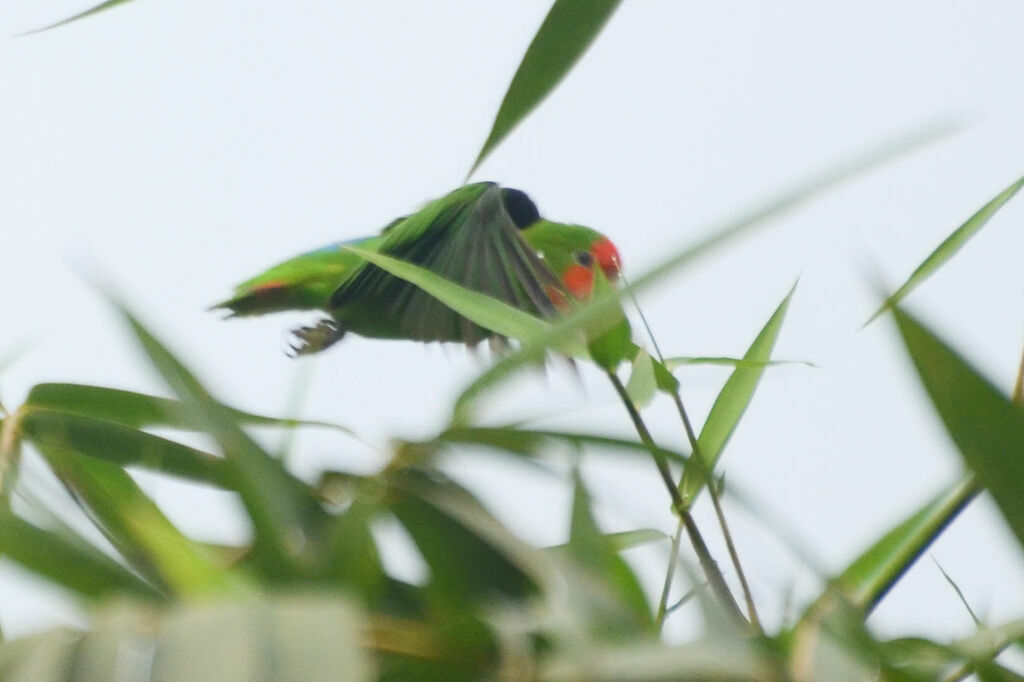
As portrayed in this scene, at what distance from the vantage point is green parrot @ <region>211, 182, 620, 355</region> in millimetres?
811

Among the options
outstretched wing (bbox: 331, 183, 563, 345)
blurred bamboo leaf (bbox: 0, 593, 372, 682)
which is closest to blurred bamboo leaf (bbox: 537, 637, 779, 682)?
blurred bamboo leaf (bbox: 0, 593, 372, 682)

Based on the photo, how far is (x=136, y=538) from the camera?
1.12ft

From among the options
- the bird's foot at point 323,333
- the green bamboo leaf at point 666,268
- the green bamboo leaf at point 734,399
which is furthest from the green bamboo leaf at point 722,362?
the bird's foot at point 323,333

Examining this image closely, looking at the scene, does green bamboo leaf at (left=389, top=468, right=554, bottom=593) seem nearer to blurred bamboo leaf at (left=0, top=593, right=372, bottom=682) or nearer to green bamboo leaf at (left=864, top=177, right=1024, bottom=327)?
blurred bamboo leaf at (left=0, top=593, right=372, bottom=682)

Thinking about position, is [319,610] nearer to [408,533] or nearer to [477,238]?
[408,533]

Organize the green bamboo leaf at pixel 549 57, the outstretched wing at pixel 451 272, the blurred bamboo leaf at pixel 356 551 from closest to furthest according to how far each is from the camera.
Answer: the blurred bamboo leaf at pixel 356 551 → the green bamboo leaf at pixel 549 57 → the outstretched wing at pixel 451 272

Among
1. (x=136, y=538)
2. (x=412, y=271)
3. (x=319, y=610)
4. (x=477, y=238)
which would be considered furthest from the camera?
(x=477, y=238)

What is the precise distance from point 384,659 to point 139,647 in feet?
0.28

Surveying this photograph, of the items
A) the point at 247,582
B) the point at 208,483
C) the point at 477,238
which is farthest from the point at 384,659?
the point at 477,238

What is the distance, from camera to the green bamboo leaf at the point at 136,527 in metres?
0.28

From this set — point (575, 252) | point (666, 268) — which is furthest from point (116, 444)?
point (575, 252)

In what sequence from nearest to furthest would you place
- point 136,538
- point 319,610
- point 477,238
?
point 319,610
point 136,538
point 477,238

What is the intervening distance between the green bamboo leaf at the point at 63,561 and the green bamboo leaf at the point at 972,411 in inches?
8.8

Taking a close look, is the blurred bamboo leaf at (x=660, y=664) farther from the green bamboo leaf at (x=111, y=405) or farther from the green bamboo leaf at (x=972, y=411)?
the green bamboo leaf at (x=111, y=405)
